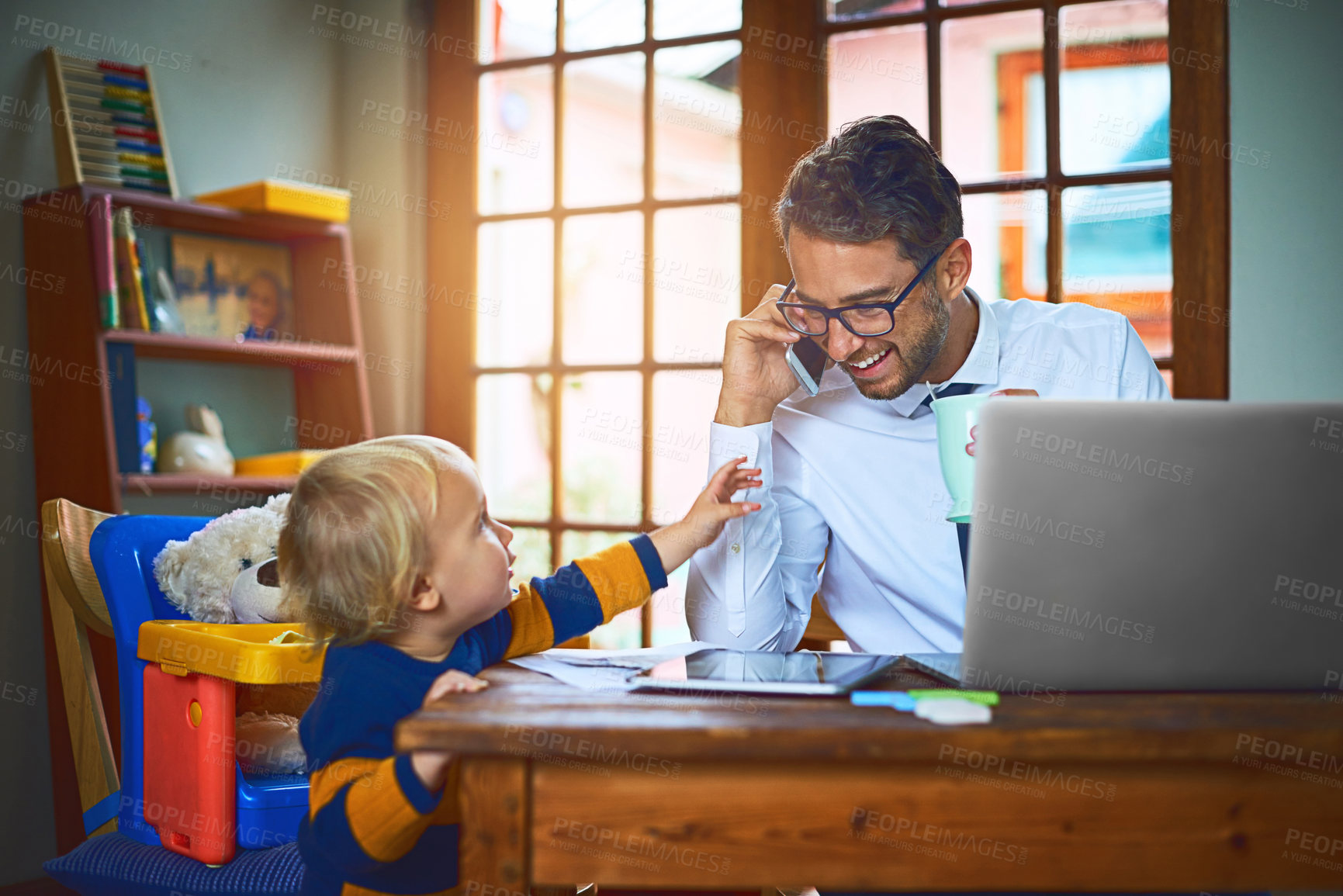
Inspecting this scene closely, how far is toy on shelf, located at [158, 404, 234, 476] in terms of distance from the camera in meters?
2.54

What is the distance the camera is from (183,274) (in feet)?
8.81

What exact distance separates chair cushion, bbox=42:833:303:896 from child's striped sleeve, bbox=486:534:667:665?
0.44 metres

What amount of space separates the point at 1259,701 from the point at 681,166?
229 cm

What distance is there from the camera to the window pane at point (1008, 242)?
253cm

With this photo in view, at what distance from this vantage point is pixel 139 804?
154cm

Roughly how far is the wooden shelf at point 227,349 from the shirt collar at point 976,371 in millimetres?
1703

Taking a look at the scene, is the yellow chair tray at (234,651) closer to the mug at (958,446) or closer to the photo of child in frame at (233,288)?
the mug at (958,446)

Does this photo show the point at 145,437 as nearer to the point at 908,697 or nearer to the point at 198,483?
the point at 198,483

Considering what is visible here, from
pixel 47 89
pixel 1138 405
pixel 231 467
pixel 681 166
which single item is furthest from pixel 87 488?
pixel 1138 405

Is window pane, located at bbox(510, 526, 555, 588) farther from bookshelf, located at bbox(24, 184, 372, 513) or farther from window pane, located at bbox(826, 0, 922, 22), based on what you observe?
window pane, located at bbox(826, 0, 922, 22)

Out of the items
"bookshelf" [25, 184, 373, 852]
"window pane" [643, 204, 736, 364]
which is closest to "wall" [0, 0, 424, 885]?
"bookshelf" [25, 184, 373, 852]

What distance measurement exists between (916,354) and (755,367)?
0.77 ft

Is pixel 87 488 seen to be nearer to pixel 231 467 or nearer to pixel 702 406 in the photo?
pixel 231 467

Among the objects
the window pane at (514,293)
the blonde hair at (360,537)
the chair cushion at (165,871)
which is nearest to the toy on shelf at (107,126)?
the window pane at (514,293)
